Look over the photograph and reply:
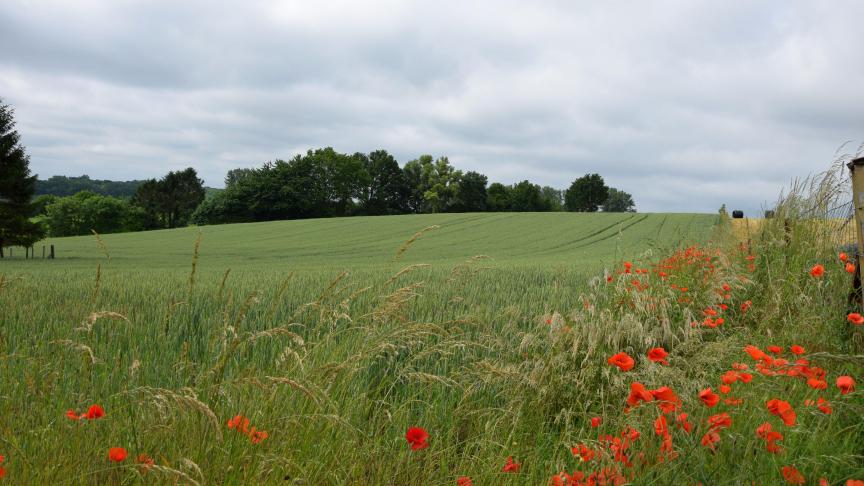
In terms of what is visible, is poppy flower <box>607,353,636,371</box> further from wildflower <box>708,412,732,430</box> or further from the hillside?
the hillside

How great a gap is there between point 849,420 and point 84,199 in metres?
97.7

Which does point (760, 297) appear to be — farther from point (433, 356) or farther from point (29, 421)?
point (29, 421)

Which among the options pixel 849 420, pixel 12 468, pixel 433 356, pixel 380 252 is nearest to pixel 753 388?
pixel 849 420

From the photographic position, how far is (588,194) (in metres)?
97.6

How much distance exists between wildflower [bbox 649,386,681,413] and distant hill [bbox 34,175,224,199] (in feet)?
334

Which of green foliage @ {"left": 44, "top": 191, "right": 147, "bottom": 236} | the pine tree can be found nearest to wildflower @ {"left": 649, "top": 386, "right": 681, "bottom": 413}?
the pine tree

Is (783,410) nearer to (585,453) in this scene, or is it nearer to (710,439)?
(710,439)

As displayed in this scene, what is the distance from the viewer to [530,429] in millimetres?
3402

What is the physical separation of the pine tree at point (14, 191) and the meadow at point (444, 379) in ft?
68.2

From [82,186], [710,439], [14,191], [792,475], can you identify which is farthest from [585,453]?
[82,186]

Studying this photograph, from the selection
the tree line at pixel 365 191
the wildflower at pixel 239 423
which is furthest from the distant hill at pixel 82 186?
the wildflower at pixel 239 423

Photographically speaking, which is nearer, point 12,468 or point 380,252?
point 12,468

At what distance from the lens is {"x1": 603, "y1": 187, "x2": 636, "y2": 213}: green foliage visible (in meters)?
131

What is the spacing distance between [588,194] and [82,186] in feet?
304
